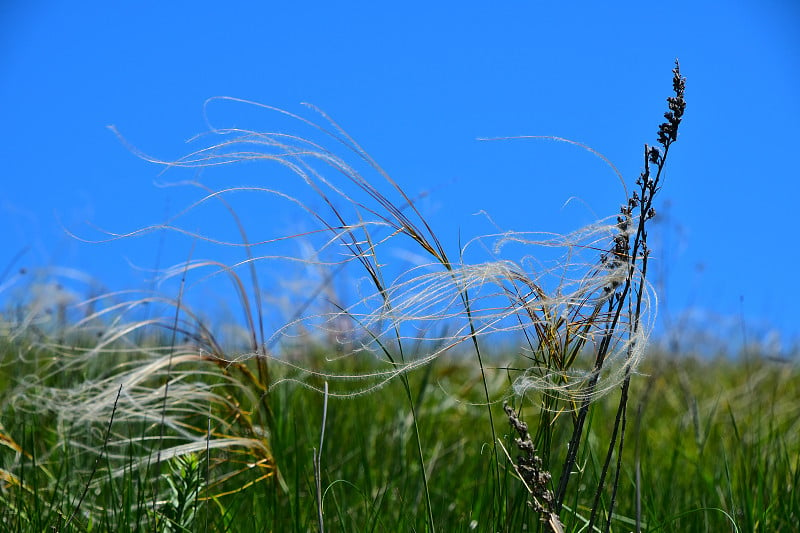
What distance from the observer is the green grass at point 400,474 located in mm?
2176

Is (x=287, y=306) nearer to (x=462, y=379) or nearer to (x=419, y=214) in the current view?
(x=462, y=379)

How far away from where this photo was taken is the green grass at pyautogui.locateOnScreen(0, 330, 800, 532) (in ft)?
7.14

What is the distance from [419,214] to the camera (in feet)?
5.20

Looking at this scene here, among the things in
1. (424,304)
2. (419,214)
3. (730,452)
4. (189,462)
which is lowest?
(730,452)

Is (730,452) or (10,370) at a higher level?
(10,370)

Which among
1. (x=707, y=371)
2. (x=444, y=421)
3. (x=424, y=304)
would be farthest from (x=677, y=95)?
(x=707, y=371)

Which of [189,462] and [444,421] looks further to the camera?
[444,421]

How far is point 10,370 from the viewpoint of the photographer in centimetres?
411

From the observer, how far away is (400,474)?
9.69 ft

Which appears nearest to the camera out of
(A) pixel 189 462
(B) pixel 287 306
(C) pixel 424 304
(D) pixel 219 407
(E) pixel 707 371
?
(C) pixel 424 304

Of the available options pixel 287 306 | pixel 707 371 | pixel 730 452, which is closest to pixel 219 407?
pixel 287 306

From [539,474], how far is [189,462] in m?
1.16

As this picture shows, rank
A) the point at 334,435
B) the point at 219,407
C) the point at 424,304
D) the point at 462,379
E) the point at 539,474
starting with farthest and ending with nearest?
the point at 462,379, the point at 334,435, the point at 219,407, the point at 424,304, the point at 539,474

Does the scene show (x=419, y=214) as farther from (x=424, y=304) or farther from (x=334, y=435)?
(x=334, y=435)
